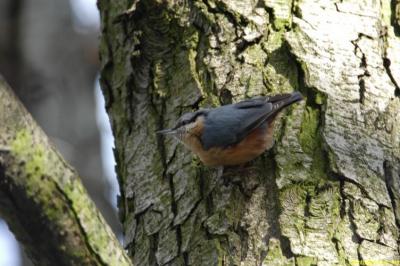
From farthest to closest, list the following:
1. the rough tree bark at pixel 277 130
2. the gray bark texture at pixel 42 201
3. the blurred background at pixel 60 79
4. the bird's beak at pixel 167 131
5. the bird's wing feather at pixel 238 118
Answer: the blurred background at pixel 60 79, the bird's beak at pixel 167 131, the bird's wing feather at pixel 238 118, the rough tree bark at pixel 277 130, the gray bark texture at pixel 42 201

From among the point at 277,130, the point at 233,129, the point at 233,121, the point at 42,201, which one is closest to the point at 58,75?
the point at 233,129

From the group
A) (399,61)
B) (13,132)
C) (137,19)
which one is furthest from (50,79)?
(13,132)

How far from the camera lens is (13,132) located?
1859 mm

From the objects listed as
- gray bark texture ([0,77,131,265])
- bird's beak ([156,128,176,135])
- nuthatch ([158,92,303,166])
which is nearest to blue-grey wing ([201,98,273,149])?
nuthatch ([158,92,303,166])

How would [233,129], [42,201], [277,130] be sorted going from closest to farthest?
1. [42,201]
2. [277,130]
3. [233,129]

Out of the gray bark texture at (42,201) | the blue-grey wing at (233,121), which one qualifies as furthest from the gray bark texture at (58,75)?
the gray bark texture at (42,201)

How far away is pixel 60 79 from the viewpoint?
17.7ft

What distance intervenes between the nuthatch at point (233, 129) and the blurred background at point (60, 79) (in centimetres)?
215

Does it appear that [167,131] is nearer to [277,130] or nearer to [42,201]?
[277,130]

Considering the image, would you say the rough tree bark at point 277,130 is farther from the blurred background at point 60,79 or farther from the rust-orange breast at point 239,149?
the blurred background at point 60,79

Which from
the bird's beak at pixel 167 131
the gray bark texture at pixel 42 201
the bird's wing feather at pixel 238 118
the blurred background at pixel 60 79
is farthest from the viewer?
the blurred background at pixel 60 79

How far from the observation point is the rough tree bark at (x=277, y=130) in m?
2.63

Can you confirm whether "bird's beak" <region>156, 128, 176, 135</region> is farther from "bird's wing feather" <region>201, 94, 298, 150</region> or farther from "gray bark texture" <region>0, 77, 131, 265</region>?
"gray bark texture" <region>0, 77, 131, 265</region>

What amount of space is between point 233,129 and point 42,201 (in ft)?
4.63
